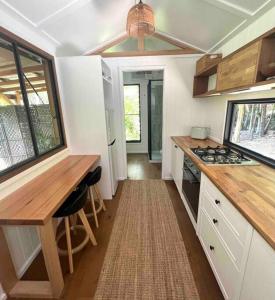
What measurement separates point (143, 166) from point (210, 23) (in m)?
3.02

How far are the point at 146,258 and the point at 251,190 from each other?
1.20 metres

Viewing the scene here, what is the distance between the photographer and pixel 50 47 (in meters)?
2.21

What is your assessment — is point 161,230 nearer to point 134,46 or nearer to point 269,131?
point 269,131

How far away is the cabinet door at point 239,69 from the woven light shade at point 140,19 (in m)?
0.87

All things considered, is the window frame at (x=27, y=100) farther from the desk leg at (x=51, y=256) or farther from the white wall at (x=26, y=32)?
the desk leg at (x=51, y=256)

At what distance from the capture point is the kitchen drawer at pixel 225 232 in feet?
3.42

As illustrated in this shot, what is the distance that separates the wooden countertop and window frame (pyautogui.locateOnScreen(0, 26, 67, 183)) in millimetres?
1734

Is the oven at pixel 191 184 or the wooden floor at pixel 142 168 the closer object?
the oven at pixel 191 184

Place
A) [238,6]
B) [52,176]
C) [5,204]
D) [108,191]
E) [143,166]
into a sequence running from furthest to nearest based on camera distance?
[143,166]
[108,191]
[52,176]
[238,6]
[5,204]

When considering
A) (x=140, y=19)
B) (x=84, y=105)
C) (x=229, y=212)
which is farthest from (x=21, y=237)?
(x=140, y=19)

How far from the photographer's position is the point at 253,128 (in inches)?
73.5

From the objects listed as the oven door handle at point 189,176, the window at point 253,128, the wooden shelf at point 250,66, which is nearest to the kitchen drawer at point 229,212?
the oven door handle at point 189,176

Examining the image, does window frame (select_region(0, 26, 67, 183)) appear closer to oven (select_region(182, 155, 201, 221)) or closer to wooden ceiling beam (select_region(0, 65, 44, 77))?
wooden ceiling beam (select_region(0, 65, 44, 77))

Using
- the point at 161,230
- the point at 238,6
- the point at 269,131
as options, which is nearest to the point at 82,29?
the point at 238,6
